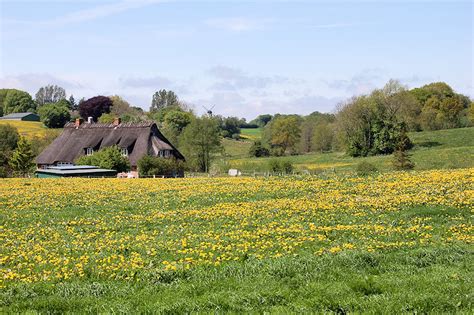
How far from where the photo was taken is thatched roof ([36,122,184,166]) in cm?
7788

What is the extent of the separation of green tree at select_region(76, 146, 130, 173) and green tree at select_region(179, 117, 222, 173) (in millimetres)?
15470

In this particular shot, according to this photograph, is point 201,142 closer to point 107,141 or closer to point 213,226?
point 107,141

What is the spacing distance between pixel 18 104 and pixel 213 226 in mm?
191213

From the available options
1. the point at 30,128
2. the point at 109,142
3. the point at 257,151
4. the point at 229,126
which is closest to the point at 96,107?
the point at 30,128

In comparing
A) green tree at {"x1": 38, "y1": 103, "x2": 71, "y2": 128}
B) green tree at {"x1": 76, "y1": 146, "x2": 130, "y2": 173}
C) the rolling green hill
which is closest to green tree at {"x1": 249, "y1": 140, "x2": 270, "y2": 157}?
green tree at {"x1": 76, "y1": 146, "x2": 130, "y2": 173}

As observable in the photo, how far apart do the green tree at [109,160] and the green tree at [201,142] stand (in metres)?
15.5

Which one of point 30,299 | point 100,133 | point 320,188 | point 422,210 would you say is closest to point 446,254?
point 422,210

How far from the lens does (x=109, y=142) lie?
80.7 metres

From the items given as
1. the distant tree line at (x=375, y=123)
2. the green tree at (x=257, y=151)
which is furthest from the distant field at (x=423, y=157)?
the green tree at (x=257, y=151)

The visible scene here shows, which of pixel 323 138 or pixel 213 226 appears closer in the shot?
pixel 213 226

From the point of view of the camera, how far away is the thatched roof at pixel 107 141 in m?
77.9

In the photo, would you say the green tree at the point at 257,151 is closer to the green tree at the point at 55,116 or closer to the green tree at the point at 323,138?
the green tree at the point at 323,138

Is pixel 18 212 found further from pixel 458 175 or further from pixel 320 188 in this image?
pixel 458 175

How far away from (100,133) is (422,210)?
68958 millimetres
